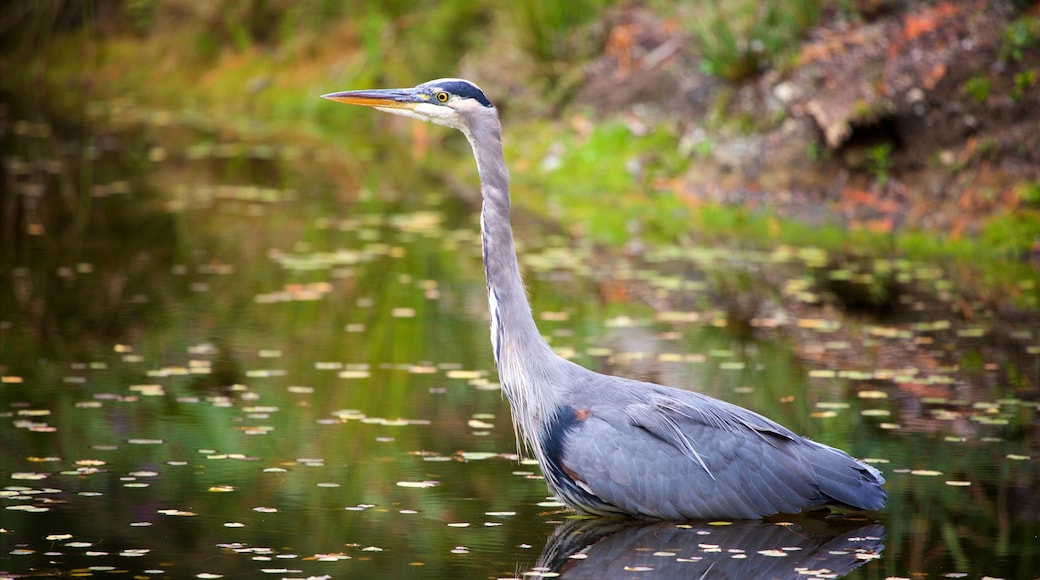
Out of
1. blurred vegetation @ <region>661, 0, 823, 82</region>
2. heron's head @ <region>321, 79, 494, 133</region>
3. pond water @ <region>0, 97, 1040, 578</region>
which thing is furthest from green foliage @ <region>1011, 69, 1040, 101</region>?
heron's head @ <region>321, 79, 494, 133</region>

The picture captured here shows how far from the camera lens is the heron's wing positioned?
226 inches

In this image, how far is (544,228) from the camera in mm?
14094

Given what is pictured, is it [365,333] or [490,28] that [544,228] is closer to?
[365,333]

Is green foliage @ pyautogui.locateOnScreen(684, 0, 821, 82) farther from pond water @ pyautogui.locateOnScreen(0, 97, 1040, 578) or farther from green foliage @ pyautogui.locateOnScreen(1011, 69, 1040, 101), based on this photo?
pond water @ pyautogui.locateOnScreen(0, 97, 1040, 578)

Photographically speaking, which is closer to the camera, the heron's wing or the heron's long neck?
the heron's wing

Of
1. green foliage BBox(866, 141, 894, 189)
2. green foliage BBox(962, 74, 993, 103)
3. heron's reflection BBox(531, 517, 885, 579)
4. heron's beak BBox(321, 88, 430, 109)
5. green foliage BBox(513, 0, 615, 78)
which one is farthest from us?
green foliage BBox(513, 0, 615, 78)

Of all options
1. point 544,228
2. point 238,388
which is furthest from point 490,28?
point 238,388

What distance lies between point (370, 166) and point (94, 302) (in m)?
9.07

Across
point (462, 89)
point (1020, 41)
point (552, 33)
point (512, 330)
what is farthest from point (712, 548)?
point (552, 33)

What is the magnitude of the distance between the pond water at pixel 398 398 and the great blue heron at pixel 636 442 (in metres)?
0.14

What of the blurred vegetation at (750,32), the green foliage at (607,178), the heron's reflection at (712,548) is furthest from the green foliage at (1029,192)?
the heron's reflection at (712,548)

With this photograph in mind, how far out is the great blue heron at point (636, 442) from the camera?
576cm

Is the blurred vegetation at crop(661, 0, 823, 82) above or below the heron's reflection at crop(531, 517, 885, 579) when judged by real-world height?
above

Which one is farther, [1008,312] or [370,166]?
[370,166]
